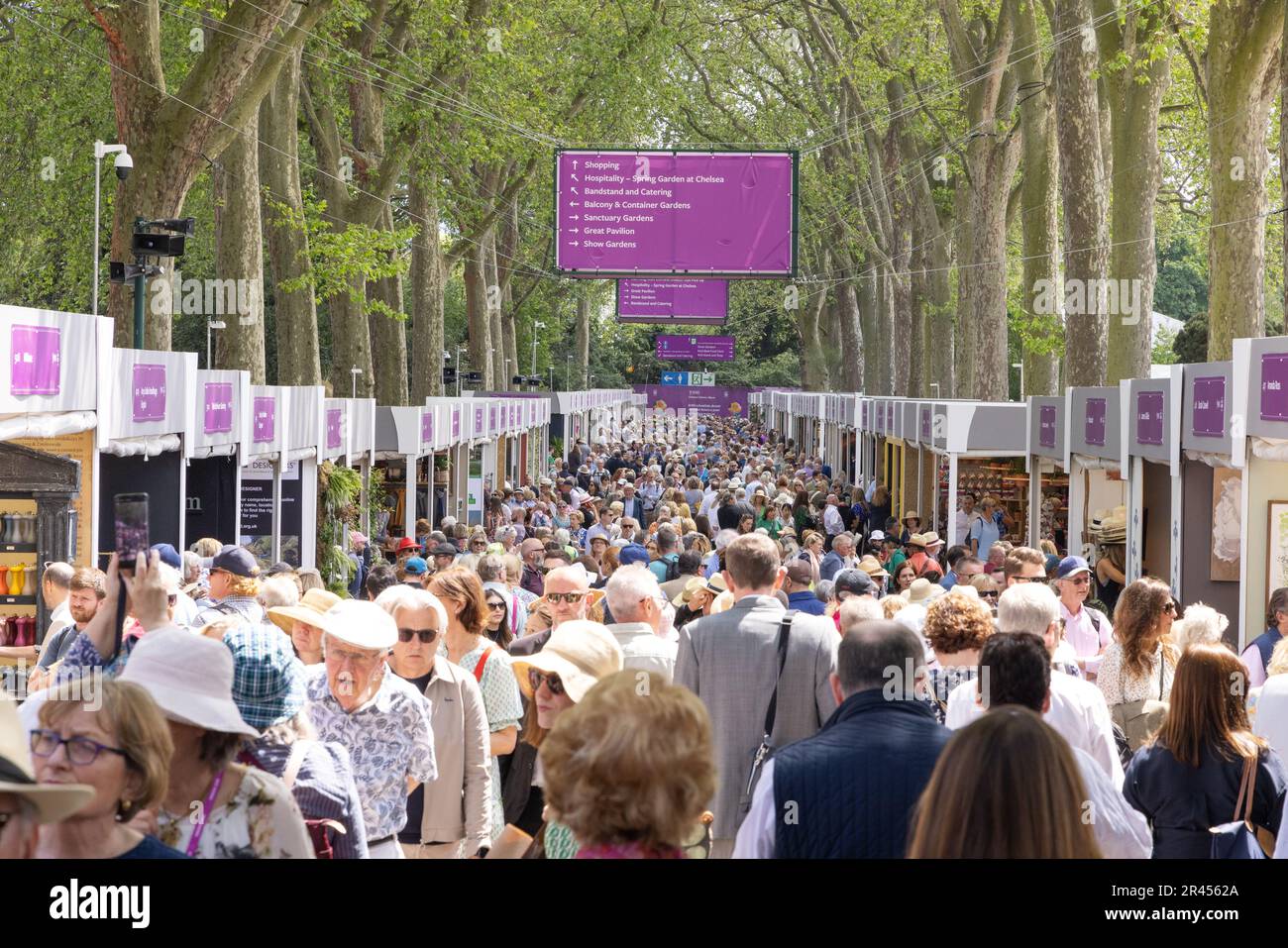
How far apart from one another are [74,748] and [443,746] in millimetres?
2319

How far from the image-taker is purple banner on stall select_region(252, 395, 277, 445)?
581 inches

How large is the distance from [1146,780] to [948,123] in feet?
97.5

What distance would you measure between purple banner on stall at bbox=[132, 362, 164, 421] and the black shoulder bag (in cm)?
642

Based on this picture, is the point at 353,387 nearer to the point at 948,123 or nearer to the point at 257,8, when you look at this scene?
the point at 257,8

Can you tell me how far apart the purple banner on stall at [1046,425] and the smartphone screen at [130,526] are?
1488cm

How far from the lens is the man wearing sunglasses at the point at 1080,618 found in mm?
8836

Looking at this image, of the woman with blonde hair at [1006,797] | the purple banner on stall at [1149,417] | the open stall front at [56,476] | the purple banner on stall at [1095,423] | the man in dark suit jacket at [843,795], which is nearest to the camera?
the woman with blonde hair at [1006,797]

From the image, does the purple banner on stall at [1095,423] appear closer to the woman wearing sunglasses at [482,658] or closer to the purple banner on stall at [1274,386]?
the purple banner on stall at [1274,386]

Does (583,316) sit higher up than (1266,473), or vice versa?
(583,316)

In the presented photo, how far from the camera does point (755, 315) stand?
100 metres

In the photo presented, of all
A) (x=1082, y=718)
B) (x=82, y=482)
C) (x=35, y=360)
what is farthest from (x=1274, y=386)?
(x=82, y=482)

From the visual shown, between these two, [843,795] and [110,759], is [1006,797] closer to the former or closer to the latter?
[843,795]

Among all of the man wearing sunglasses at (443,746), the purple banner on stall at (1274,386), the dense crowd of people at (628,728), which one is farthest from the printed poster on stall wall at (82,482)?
the purple banner on stall at (1274,386)
